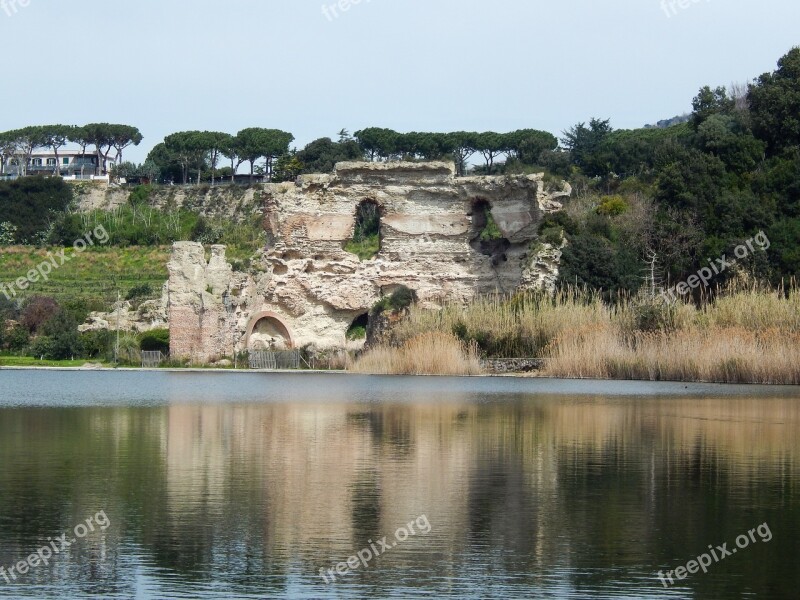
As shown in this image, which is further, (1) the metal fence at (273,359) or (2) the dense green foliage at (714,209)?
(1) the metal fence at (273,359)

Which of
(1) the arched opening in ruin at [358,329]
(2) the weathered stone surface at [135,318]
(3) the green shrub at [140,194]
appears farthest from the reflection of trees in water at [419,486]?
(3) the green shrub at [140,194]

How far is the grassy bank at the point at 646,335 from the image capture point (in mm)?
32688

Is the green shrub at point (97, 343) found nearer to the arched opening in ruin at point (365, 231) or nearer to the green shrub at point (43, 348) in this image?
the green shrub at point (43, 348)

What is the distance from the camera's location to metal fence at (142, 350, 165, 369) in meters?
47.5

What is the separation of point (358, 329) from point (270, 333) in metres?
5.16

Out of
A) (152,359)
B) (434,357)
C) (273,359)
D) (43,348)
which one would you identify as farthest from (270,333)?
(434,357)

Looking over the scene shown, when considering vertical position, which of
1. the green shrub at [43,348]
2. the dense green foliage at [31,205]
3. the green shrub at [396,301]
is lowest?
the green shrub at [43,348]

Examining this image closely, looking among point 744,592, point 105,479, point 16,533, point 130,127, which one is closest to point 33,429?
point 105,479

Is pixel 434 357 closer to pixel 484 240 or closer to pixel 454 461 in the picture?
pixel 484 240

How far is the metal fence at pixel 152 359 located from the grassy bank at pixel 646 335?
10011mm

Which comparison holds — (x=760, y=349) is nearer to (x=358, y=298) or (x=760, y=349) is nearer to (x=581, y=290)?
(x=581, y=290)

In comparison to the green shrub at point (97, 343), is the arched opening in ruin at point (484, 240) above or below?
above

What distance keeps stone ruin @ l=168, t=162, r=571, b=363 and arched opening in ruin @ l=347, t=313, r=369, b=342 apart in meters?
0.97

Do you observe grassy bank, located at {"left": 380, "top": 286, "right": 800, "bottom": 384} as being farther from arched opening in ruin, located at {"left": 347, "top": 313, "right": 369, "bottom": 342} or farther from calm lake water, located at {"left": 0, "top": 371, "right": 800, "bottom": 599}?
arched opening in ruin, located at {"left": 347, "top": 313, "right": 369, "bottom": 342}
